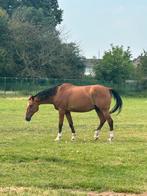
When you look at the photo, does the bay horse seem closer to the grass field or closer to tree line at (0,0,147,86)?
the grass field

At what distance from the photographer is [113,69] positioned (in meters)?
74.0

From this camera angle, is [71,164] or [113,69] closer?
[71,164]

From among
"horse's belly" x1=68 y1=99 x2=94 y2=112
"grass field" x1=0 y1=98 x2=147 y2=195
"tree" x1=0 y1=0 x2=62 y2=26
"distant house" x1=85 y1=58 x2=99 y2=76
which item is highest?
"tree" x1=0 y1=0 x2=62 y2=26

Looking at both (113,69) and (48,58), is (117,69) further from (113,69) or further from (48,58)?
(48,58)

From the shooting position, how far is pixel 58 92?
18422mm

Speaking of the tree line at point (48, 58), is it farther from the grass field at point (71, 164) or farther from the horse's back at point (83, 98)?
the grass field at point (71, 164)

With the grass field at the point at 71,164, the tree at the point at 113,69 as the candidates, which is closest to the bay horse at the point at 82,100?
the grass field at the point at 71,164

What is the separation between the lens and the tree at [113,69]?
7369 centimetres

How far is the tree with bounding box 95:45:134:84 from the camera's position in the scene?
242 ft

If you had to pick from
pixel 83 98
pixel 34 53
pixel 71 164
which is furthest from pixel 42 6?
pixel 71 164

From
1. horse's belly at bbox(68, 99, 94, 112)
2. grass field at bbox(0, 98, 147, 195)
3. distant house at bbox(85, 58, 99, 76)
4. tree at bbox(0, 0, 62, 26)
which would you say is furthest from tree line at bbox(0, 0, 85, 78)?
grass field at bbox(0, 98, 147, 195)

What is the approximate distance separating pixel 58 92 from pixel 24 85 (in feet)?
149

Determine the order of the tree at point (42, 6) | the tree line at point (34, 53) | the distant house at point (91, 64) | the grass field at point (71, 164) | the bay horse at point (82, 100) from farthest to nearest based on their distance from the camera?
the tree at point (42, 6)
the distant house at point (91, 64)
the tree line at point (34, 53)
the bay horse at point (82, 100)
the grass field at point (71, 164)

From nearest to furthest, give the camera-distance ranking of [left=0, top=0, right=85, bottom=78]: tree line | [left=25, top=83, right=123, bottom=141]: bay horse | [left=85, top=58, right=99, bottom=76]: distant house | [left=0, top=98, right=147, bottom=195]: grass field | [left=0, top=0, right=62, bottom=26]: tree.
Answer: [left=0, top=98, right=147, bottom=195]: grass field
[left=25, top=83, right=123, bottom=141]: bay horse
[left=0, top=0, right=85, bottom=78]: tree line
[left=85, top=58, right=99, bottom=76]: distant house
[left=0, top=0, right=62, bottom=26]: tree
